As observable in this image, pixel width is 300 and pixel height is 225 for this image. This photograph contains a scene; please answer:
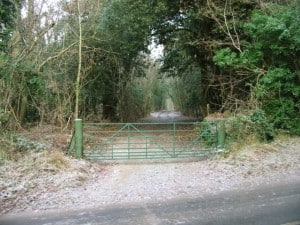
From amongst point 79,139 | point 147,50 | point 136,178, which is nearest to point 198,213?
point 136,178

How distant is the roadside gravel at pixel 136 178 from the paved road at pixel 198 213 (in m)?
0.51

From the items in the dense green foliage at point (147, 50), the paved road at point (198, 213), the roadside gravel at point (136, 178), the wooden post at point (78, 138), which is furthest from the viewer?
the dense green foliage at point (147, 50)

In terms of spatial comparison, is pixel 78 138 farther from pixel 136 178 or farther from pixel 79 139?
pixel 136 178

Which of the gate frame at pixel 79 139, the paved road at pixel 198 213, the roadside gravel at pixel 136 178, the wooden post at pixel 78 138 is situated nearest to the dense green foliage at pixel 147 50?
the gate frame at pixel 79 139

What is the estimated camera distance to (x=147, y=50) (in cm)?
2181

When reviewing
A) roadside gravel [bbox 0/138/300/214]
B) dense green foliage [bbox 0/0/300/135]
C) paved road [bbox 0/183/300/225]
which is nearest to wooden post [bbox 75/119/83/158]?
roadside gravel [bbox 0/138/300/214]

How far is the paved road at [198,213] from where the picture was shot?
19.5 feet

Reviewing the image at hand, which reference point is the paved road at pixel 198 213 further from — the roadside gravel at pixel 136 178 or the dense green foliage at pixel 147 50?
the dense green foliage at pixel 147 50

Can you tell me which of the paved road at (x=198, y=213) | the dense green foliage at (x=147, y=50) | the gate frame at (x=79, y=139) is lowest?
the paved road at (x=198, y=213)

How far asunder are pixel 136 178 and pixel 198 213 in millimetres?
3191

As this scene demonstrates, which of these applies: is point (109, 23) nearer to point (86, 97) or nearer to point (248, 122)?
point (86, 97)

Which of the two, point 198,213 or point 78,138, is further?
point 78,138

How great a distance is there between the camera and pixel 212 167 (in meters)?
10.1

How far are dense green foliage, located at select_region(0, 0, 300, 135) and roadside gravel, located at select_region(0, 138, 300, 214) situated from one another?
2.11 m
